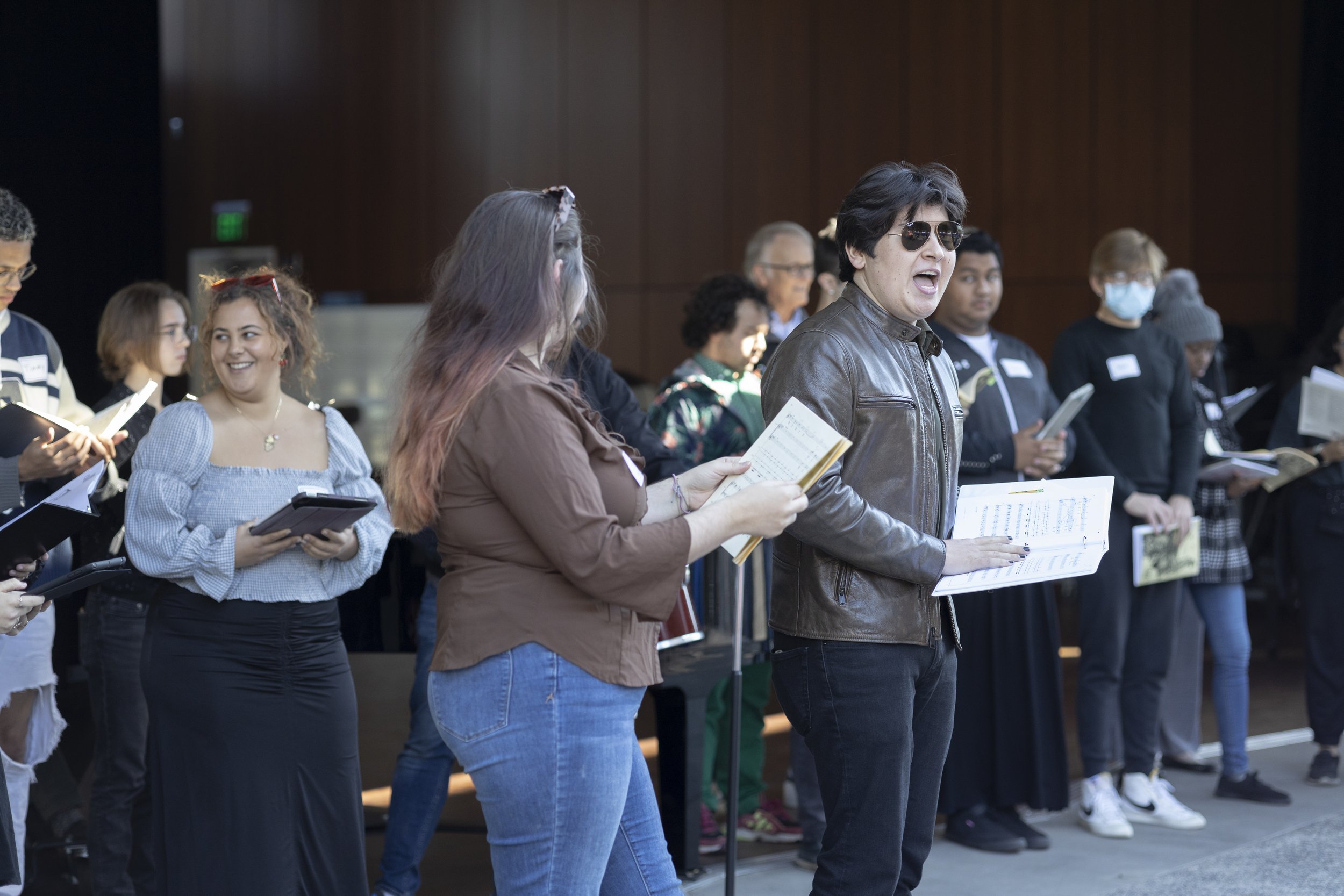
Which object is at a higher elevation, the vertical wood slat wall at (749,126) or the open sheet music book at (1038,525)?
the vertical wood slat wall at (749,126)

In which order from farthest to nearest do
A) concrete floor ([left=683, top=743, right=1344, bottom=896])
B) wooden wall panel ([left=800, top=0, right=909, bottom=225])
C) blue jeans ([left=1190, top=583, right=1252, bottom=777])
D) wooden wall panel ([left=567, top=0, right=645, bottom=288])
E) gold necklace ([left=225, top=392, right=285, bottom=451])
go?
wooden wall panel ([left=567, top=0, right=645, bottom=288])
wooden wall panel ([left=800, top=0, right=909, bottom=225])
blue jeans ([left=1190, top=583, right=1252, bottom=777])
concrete floor ([left=683, top=743, right=1344, bottom=896])
gold necklace ([left=225, top=392, right=285, bottom=451])

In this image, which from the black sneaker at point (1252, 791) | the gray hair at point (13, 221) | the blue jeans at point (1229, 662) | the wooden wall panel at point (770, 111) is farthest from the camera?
the wooden wall panel at point (770, 111)

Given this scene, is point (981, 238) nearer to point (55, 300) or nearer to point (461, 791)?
point (461, 791)

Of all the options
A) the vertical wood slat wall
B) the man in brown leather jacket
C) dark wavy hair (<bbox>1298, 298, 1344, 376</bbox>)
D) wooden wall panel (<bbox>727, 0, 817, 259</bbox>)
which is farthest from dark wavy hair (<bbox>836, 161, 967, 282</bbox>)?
wooden wall panel (<bbox>727, 0, 817, 259</bbox>)

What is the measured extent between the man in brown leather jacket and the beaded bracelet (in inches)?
10.3

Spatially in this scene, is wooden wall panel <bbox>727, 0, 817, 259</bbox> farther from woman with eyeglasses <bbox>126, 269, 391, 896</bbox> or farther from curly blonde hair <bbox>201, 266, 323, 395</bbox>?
woman with eyeglasses <bbox>126, 269, 391, 896</bbox>

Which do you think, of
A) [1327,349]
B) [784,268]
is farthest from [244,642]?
[1327,349]

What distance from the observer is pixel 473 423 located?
1773 millimetres

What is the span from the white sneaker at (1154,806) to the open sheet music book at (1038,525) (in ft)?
6.39

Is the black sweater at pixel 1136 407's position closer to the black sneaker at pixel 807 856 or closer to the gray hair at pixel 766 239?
the gray hair at pixel 766 239

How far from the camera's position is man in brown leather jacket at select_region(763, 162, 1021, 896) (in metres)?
2.24

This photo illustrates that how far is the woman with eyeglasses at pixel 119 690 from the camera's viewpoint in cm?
322

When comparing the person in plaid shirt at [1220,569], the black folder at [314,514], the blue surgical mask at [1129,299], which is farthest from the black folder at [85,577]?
the person in plaid shirt at [1220,569]

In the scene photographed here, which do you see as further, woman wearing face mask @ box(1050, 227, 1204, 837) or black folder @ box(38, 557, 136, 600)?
woman wearing face mask @ box(1050, 227, 1204, 837)
